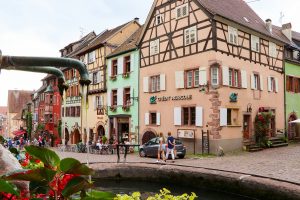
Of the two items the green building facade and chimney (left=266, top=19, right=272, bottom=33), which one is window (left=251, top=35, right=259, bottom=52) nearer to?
chimney (left=266, top=19, right=272, bottom=33)

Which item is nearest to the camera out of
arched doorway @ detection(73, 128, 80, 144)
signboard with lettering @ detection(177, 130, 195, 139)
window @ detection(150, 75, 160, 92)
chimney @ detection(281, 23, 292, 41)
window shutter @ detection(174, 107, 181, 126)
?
signboard with lettering @ detection(177, 130, 195, 139)

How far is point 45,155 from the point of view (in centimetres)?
157

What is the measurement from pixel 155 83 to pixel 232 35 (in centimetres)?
650

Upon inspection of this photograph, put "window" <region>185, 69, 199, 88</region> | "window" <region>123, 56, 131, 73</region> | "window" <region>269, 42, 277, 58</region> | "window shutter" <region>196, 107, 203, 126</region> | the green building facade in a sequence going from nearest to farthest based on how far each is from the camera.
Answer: "window shutter" <region>196, 107, 203, 126</region> → "window" <region>185, 69, 199, 88</region> → "window" <region>269, 42, 277, 58</region> → the green building facade → "window" <region>123, 56, 131, 73</region>

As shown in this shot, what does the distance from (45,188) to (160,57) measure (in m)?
22.0

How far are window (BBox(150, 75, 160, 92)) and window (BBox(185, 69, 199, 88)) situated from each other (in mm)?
2957

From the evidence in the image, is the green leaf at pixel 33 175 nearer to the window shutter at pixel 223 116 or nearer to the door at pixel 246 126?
the window shutter at pixel 223 116

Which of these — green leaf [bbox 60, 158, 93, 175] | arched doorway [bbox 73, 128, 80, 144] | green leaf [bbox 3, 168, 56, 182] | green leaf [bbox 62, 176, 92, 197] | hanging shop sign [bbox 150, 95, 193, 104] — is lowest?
arched doorway [bbox 73, 128, 80, 144]

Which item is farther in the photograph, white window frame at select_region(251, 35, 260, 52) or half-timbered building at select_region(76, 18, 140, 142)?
half-timbered building at select_region(76, 18, 140, 142)

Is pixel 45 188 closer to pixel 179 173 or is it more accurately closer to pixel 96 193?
pixel 96 193

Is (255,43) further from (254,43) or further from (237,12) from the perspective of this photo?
(237,12)

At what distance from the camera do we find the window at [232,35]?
20.7 metres

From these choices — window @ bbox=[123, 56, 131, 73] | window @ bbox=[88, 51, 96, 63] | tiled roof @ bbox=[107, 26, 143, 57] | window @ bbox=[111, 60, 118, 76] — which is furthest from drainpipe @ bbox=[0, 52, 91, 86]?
window @ bbox=[88, 51, 96, 63]

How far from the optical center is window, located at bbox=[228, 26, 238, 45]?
67.9 feet
